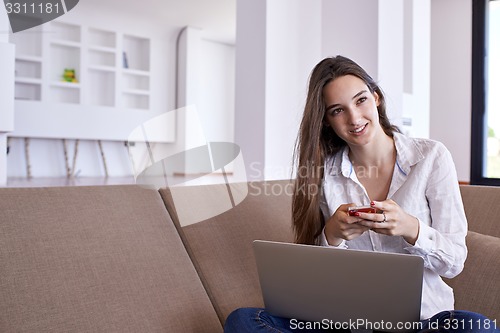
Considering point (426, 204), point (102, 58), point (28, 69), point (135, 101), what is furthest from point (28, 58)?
point (426, 204)

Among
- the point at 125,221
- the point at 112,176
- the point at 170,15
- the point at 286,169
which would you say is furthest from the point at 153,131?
the point at 125,221

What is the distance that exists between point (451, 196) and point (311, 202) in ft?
1.20

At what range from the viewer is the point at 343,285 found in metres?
1.06

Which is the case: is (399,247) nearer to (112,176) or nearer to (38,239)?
(38,239)

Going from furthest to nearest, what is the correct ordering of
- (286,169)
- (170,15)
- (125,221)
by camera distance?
(170,15), (286,169), (125,221)

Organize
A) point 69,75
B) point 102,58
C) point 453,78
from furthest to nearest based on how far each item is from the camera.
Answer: point 102,58 < point 69,75 < point 453,78

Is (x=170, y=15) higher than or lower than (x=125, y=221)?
higher

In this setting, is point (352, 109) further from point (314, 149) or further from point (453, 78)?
point (453, 78)

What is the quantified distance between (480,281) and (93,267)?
109 centimetres

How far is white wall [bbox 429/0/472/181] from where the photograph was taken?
616 centimetres

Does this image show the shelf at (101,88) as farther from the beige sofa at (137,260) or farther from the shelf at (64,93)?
the beige sofa at (137,260)

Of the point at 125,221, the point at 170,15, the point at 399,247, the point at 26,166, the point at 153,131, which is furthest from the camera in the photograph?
the point at 153,131

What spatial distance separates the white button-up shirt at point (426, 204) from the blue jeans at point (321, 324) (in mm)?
124

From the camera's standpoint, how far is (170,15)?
8.05 m
